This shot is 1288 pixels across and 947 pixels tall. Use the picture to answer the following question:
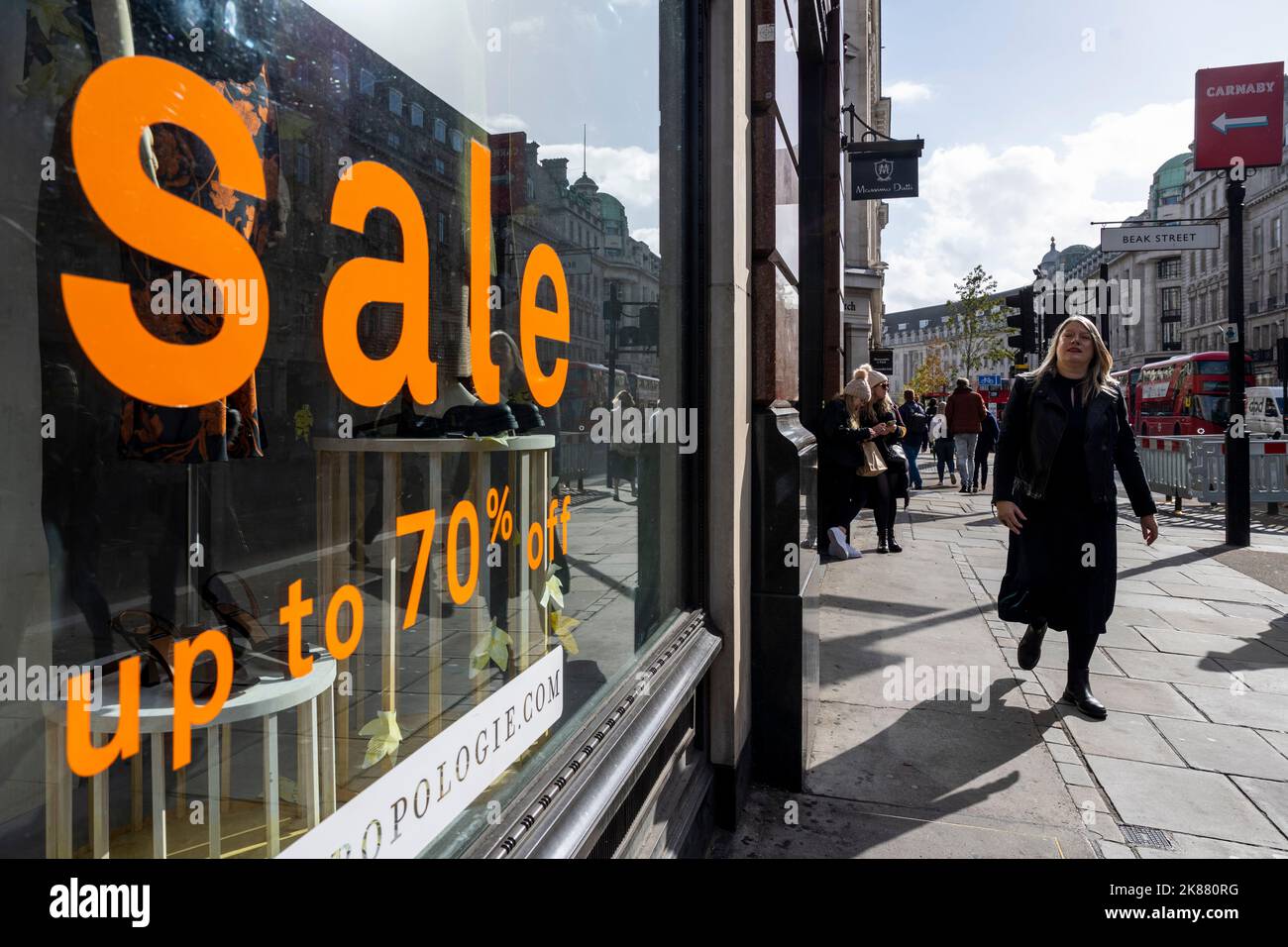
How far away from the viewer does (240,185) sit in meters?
1.36

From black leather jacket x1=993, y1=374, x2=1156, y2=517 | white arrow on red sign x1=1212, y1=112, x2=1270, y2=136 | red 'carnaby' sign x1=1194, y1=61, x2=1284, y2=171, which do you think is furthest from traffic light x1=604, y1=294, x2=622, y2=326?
white arrow on red sign x1=1212, y1=112, x2=1270, y2=136

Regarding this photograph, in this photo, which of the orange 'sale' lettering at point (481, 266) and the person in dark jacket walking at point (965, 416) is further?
the person in dark jacket walking at point (965, 416)

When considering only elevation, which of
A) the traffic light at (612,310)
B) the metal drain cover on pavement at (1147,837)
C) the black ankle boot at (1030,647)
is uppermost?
the traffic light at (612,310)

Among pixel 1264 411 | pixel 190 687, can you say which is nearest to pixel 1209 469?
pixel 190 687

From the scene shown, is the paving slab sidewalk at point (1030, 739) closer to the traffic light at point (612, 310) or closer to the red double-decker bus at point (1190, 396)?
the traffic light at point (612, 310)

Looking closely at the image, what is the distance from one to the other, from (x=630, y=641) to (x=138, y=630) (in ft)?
6.02

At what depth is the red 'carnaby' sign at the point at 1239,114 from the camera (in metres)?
10.6

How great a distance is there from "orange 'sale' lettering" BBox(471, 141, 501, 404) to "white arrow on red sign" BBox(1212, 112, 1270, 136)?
1181 cm

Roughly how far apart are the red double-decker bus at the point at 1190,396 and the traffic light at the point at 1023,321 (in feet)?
66.9

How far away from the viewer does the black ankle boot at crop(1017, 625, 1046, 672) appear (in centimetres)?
498

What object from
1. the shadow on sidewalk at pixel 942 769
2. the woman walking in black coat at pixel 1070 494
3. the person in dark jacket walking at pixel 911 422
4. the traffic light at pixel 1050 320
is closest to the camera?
the shadow on sidewalk at pixel 942 769

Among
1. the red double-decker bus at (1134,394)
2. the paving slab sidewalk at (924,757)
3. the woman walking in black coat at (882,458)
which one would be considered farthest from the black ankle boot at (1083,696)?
the red double-decker bus at (1134,394)

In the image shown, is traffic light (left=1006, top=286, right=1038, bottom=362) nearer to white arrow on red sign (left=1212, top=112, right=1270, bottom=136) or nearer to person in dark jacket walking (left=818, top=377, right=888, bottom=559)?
white arrow on red sign (left=1212, top=112, right=1270, bottom=136)
